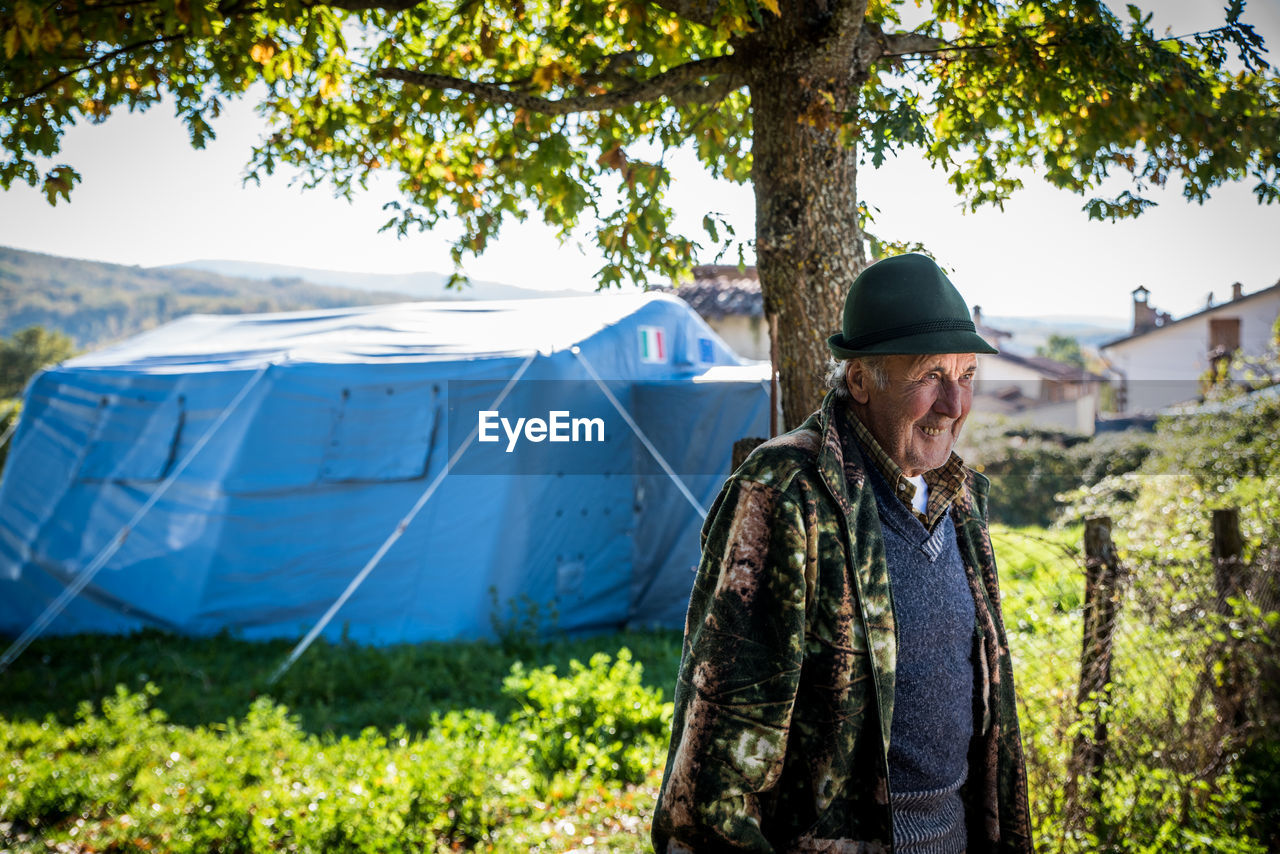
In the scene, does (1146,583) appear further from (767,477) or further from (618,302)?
(618,302)

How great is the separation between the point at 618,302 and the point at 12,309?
2513 inches

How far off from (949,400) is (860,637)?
1.83 ft

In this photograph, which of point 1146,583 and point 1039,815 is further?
point 1146,583

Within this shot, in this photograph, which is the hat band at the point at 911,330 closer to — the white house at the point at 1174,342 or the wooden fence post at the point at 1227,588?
the wooden fence post at the point at 1227,588

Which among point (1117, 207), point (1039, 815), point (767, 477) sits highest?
point (1117, 207)

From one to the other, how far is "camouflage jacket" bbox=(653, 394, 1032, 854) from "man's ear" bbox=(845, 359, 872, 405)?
0.68 ft

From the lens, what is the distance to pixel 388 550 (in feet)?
22.8

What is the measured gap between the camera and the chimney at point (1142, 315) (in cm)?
3666

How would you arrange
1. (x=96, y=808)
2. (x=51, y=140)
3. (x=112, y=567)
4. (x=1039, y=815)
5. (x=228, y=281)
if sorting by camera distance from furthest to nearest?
(x=228, y=281)
(x=112, y=567)
(x=96, y=808)
(x=51, y=140)
(x=1039, y=815)

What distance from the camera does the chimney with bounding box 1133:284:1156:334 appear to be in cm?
3666

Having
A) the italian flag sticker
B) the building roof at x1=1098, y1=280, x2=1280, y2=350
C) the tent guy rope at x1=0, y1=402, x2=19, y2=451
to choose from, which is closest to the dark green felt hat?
the italian flag sticker

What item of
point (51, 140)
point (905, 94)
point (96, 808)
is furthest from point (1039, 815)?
point (51, 140)

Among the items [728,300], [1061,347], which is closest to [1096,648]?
[728,300]

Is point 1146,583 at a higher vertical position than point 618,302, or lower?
lower
